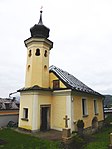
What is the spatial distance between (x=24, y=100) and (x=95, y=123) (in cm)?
902

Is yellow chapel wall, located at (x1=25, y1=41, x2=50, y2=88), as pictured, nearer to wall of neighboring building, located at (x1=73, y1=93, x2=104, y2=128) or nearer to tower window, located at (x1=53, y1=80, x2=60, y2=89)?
tower window, located at (x1=53, y1=80, x2=60, y2=89)

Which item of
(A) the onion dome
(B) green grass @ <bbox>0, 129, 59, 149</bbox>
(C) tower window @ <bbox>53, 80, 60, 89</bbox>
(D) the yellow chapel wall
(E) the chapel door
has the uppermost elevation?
(A) the onion dome

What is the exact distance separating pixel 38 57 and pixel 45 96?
397 cm

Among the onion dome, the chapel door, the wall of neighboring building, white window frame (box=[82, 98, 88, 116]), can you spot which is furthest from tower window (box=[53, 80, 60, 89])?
the onion dome

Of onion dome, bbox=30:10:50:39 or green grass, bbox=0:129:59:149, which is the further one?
onion dome, bbox=30:10:50:39

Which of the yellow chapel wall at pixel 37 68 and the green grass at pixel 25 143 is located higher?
the yellow chapel wall at pixel 37 68

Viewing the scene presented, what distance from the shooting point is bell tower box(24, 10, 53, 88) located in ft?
52.2

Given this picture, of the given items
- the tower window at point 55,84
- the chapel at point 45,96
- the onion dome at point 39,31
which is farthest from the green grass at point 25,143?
the onion dome at point 39,31

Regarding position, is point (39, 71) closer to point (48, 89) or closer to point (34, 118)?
point (48, 89)

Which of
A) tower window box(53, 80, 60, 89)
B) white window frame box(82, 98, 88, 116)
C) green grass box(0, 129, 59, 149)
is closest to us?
green grass box(0, 129, 59, 149)

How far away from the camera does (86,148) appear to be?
1016 centimetres

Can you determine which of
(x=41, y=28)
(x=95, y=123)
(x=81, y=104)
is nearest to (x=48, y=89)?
(x=81, y=104)

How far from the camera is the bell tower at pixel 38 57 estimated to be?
1591cm

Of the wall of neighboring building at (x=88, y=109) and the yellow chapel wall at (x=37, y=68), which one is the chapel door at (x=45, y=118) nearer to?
the yellow chapel wall at (x=37, y=68)
